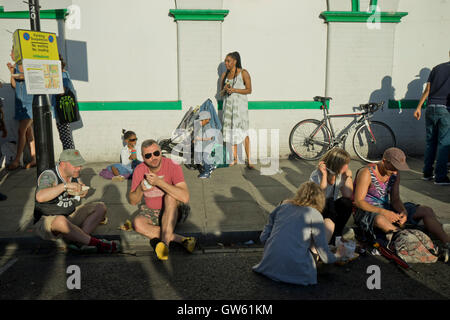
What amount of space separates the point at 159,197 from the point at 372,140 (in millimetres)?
5515

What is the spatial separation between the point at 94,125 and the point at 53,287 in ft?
17.3

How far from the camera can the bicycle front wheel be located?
28.6 ft

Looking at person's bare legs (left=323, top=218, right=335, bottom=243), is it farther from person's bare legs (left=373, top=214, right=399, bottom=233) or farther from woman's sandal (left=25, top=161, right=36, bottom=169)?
woman's sandal (left=25, top=161, right=36, bottom=169)

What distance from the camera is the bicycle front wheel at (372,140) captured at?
8.72 m

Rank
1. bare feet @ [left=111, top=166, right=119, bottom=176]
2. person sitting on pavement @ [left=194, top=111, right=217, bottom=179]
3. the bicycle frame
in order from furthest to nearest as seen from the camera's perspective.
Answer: the bicycle frame, person sitting on pavement @ [left=194, top=111, right=217, bottom=179], bare feet @ [left=111, top=166, right=119, bottom=176]

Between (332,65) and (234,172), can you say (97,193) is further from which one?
(332,65)

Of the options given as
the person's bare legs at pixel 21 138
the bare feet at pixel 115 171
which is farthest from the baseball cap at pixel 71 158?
the person's bare legs at pixel 21 138

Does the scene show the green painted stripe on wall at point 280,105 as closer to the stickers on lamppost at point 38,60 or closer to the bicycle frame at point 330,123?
the bicycle frame at point 330,123

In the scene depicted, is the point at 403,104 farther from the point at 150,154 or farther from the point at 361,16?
the point at 150,154

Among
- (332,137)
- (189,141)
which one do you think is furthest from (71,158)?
(332,137)

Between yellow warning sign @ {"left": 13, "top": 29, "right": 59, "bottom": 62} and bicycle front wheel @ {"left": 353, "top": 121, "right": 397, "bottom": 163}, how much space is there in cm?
614

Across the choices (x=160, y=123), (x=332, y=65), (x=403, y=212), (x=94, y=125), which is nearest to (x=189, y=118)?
(x=160, y=123)

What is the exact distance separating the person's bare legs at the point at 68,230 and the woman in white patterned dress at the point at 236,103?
416 cm

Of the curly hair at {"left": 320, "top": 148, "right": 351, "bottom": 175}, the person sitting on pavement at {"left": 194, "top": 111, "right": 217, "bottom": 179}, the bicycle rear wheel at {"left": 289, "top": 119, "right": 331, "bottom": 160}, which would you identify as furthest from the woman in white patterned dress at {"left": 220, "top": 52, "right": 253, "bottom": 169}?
the curly hair at {"left": 320, "top": 148, "right": 351, "bottom": 175}
